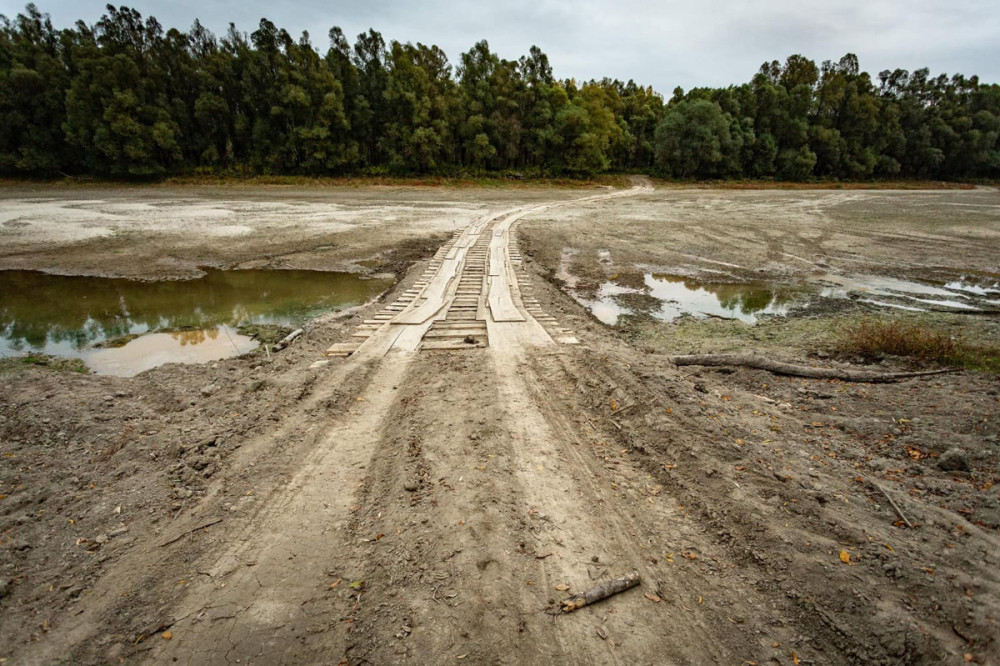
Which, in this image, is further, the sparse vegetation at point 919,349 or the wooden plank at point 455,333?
the wooden plank at point 455,333

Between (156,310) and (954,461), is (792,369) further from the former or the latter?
(156,310)

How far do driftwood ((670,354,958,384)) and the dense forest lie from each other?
46350 mm

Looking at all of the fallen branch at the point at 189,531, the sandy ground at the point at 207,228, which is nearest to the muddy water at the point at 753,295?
the fallen branch at the point at 189,531

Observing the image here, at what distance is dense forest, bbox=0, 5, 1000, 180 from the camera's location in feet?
137

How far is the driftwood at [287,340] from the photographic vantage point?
7.30 meters

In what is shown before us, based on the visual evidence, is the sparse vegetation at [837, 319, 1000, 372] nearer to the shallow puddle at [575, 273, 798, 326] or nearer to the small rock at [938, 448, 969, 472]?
the shallow puddle at [575, 273, 798, 326]

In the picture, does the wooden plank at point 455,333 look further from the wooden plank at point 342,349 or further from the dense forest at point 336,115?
the dense forest at point 336,115

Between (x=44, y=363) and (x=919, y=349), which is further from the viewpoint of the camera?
(x=44, y=363)

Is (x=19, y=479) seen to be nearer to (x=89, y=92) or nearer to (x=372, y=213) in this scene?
(x=372, y=213)

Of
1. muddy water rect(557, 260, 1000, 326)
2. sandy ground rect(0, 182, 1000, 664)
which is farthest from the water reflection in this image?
muddy water rect(557, 260, 1000, 326)

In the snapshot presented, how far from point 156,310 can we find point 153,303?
0.72 m

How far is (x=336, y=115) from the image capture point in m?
45.8

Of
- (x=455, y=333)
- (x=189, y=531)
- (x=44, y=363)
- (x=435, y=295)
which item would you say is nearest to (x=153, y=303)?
(x=44, y=363)

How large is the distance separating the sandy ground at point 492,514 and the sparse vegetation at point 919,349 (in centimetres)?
85
